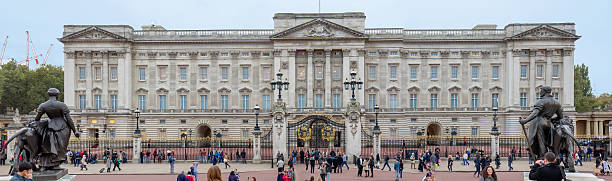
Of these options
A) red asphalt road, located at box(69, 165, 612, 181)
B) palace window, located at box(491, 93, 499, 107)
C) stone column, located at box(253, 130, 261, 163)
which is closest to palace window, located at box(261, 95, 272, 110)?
stone column, located at box(253, 130, 261, 163)

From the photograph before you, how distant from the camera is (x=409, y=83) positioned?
61219 mm

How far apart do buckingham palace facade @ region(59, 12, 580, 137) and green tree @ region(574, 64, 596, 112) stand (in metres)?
24.3

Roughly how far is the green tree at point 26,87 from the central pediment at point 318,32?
39.2 m

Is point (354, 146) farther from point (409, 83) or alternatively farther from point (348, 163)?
point (409, 83)

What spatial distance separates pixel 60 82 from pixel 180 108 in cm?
2798

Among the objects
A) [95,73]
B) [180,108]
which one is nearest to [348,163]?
[180,108]

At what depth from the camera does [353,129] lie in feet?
113

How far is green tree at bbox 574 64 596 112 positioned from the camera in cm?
8088

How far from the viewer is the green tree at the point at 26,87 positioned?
7575 cm

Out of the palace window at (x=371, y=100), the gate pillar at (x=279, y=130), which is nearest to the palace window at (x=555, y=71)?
the palace window at (x=371, y=100)

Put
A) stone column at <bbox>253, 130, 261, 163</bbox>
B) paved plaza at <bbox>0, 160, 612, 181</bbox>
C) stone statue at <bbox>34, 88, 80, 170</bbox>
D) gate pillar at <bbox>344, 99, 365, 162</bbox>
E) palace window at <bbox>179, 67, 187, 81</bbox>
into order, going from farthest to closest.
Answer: palace window at <bbox>179, 67, 187, 81</bbox>, stone column at <bbox>253, 130, 261, 163</bbox>, gate pillar at <bbox>344, 99, 365, 162</bbox>, paved plaza at <bbox>0, 160, 612, 181</bbox>, stone statue at <bbox>34, 88, 80, 170</bbox>

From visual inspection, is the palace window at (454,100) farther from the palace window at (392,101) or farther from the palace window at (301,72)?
the palace window at (301,72)

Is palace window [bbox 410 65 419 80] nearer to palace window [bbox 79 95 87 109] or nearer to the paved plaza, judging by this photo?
the paved plaza

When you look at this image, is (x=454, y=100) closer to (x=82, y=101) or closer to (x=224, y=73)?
(x=224, y=73)
